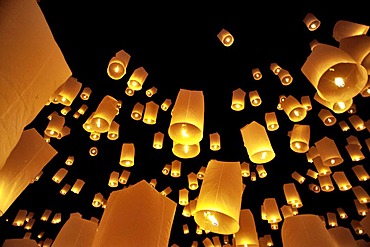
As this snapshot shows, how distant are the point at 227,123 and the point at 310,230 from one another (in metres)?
3.83

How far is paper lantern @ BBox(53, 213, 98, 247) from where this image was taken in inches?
103

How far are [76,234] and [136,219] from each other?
3.96 feet

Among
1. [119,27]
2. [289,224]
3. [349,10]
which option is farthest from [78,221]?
[349,10]

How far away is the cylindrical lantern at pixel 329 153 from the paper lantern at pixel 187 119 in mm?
2027

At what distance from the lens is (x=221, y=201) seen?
226cm

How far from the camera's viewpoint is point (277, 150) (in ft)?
21.2

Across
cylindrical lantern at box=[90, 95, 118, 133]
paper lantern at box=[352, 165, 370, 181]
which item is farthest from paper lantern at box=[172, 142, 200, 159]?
paper lantern at box=[352, 165, 370, 181]

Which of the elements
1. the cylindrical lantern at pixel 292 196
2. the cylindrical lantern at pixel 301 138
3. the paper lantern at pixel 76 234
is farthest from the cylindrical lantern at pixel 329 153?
the paper lantern at pixel 76 234

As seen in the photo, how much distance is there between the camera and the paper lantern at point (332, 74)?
2369 mm

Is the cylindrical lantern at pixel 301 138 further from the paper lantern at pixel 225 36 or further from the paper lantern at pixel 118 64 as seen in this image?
the paper lantern at pixel 118 64

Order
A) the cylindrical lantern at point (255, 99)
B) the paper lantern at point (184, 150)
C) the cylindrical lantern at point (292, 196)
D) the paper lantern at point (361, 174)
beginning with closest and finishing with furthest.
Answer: the paper lantern at point (184, 150) < the cylindrical lantern at point (255, 99) < the cylindrical lantern at point (292, 196) < the paper lantern at point (361, 174)

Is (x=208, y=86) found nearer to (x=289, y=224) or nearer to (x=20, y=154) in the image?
(x=289, y=224)

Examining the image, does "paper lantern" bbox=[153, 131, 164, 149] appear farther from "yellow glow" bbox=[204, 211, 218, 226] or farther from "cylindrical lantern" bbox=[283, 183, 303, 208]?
"yellow glow" bbox=[204, 211, 218, 226]

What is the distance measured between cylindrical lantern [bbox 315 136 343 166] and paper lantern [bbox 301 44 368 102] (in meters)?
1.65
